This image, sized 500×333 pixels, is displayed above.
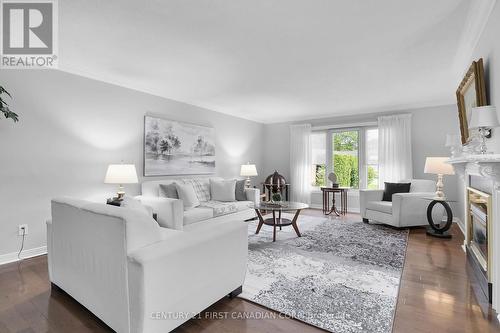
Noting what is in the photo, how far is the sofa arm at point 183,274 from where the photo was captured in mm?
1418

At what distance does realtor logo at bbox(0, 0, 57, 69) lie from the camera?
7.11ft

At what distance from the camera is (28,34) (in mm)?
2545

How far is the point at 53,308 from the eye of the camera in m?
1.96

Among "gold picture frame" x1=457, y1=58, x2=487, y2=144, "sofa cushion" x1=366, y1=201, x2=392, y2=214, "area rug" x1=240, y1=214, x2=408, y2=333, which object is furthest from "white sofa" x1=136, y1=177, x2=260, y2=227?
"gold picture frame" x1=457, y1=58, x2=487, y2=144

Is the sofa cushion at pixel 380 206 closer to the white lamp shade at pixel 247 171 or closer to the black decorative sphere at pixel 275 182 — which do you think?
the black decorative sphere at pixel 275 182

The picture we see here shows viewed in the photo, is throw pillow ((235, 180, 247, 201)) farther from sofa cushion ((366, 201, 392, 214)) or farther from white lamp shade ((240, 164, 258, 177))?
sofa cushion ((366, 201, 392, 214))

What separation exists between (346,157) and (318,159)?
27.7 inches

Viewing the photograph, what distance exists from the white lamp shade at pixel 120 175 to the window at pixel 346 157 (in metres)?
4.68

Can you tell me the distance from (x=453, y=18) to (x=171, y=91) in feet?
12.4

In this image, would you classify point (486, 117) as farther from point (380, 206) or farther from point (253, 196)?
point (253, 196)

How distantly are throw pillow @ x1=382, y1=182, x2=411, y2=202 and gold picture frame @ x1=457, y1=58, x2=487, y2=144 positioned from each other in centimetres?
182

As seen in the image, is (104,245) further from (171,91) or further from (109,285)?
(171,91)

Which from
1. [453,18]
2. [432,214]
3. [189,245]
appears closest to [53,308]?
[189,245]

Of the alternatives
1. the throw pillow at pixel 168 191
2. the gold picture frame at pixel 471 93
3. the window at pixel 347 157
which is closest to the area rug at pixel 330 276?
the throw pillow at pixel 168 191
